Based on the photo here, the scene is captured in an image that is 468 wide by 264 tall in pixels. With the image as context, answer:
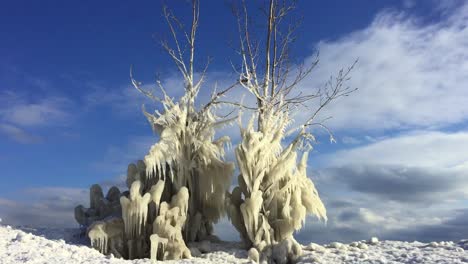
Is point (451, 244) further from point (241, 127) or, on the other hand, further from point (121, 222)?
point (121, 222)

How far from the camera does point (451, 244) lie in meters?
11.9

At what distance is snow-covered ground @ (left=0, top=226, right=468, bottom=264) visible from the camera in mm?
10023

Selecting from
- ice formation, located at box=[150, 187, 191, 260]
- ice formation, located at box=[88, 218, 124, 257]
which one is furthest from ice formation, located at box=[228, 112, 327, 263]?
ice formation, located at box=[88, 218, 124, 257]

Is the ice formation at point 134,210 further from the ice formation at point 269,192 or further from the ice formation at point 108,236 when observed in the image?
the ice formation at point 269,192

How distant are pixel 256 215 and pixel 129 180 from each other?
3.28m

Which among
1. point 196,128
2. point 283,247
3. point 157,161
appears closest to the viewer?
point 283,247

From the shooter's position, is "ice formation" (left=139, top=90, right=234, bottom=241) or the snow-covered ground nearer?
the snow-covered ground

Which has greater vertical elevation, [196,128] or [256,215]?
[196,128]

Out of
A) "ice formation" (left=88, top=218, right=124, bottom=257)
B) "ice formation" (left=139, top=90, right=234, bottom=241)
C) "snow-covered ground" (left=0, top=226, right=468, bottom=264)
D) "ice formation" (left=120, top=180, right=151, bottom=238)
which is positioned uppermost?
"ice formation" (left=139, top=90, right=234, bottom=241)

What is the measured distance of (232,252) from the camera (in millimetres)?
11984

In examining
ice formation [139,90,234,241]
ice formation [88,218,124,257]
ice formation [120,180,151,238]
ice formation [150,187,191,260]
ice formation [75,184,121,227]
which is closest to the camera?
ice formation [150,187,191,260]

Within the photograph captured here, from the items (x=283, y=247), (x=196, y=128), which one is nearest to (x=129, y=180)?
(x=196, y=128)

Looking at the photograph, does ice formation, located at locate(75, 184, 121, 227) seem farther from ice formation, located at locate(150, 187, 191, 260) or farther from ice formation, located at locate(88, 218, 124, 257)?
ice formation, located at locate(150, 187, 191, 260)

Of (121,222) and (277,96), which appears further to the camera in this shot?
(277,96)
